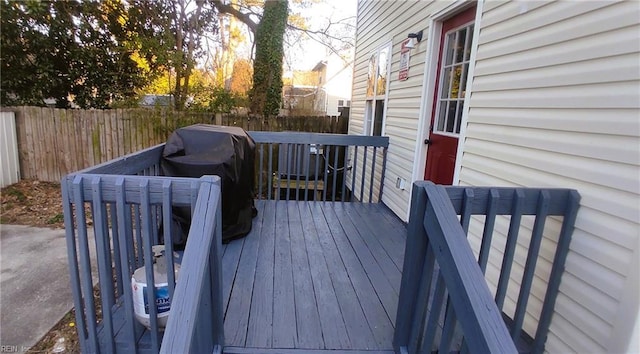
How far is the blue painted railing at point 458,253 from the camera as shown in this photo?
1246 millimetres

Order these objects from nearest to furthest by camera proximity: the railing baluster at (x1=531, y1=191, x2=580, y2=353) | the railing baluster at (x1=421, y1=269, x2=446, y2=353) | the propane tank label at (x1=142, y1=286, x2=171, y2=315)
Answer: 1. the railing baluster at (x1=421, y1=269, x2=446, y2=353)
2. the railing baluster at (x1=531, y1=191, x2=580, y2=353)
3. the propane tank label at (x1=142, y1=286, x2=171, y2=315)

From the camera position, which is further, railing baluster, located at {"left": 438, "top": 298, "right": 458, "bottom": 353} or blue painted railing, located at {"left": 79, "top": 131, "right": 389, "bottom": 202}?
blue painted railing, located at {"left": 79, "top": 131, "right": 389, "bottom": 202}

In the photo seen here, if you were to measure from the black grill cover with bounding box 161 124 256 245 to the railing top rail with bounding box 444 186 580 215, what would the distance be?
5.91 ft

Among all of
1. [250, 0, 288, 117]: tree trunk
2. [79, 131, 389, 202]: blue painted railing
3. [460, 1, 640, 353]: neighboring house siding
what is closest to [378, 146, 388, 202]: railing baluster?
[79, 131, 389, 202]: blue painted railing

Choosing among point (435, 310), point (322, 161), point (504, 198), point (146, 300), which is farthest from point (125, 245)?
point (322, 161)

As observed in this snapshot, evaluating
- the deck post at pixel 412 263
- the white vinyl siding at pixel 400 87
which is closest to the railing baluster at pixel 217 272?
the deck post at pixel 412 263

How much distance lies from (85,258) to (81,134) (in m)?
5.34

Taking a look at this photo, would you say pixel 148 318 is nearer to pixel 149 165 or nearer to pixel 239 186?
pixel 149 165

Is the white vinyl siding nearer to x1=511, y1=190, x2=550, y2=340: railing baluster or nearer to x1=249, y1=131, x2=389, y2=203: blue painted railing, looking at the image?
x1=249, y1=131, x2=389, y2=203: blue painted railing

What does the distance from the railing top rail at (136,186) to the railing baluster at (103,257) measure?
0.09ft

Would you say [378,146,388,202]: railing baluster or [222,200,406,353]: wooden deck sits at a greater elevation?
[378,146,388,202]: railing baluster

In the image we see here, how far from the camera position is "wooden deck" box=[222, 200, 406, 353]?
178 centimetres

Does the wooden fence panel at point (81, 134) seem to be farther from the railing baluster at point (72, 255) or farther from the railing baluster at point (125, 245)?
the railing baluster at point (125, 245)

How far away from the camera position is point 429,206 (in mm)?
1428
